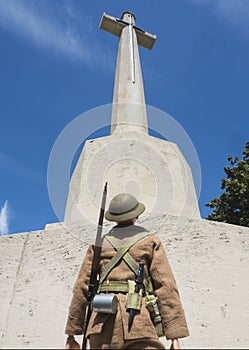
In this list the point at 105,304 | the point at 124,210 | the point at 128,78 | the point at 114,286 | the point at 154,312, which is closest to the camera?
the point at 105,304

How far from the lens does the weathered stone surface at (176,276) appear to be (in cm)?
428

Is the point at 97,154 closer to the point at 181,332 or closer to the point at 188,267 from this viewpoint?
the point at 188,267

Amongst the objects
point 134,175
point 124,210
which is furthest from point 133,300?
point 134,175

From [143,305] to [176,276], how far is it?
7.36 feet

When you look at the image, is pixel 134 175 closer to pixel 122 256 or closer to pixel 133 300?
pixel 122 256

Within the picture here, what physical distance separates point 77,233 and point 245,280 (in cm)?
256

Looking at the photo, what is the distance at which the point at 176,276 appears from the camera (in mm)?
4730

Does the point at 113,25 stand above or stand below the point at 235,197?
above

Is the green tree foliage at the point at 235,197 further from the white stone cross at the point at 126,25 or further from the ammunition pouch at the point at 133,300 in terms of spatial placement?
the ammunition pouch at the point at 133,300

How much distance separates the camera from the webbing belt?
2752mm

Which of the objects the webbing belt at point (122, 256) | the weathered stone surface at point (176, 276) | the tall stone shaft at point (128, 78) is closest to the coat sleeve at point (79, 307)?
the webbing belt at point (122, 256)

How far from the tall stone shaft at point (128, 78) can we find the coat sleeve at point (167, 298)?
229 inches

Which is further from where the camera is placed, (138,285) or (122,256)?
(122,256)

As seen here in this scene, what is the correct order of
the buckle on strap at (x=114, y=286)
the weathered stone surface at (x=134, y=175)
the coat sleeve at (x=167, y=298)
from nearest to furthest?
the coat sleeve at (x=167, y=298)
the buckle on strap at (x=114, y=286)
the weathered stone surface at (x=134, y=175)
